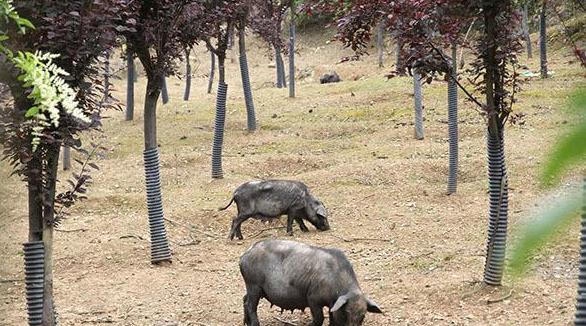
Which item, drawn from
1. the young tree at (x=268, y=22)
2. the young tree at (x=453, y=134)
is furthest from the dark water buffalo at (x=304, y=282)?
the young tree at (x=268, y=22)

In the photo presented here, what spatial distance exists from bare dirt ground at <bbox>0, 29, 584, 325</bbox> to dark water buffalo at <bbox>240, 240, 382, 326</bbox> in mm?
653

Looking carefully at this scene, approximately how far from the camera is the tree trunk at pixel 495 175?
8.44 m

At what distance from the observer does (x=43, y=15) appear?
21.7 feet

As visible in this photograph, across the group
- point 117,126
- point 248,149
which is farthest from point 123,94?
point 248,149

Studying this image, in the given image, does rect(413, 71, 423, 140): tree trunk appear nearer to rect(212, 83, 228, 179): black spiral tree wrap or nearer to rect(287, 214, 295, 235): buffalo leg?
rect(212, 83, 228, 179): black spiral tree wrap

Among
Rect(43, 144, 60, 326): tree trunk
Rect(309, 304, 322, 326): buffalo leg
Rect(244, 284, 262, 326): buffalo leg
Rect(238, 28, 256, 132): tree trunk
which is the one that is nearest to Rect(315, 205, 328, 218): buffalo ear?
Rect(244, 284, 262, 326): buffalo leg

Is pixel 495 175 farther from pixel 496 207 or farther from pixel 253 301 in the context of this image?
pixel 253 301

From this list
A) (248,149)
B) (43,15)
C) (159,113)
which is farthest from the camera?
(159,113)

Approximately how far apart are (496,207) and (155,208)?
490 cm

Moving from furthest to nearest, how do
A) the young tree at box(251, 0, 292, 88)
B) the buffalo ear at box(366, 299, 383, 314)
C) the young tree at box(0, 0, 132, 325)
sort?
the young tree at box(251, 0, 292, 88)
the buffalo ear at box(366, 299, 383, 314)
the young tree at box(0, 0, 132, 325)

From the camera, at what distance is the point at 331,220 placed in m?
13.4

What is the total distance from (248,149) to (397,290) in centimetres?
1133

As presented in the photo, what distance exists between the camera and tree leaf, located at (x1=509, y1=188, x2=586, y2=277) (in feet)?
1.68

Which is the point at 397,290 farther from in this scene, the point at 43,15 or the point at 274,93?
the point at 274,93
